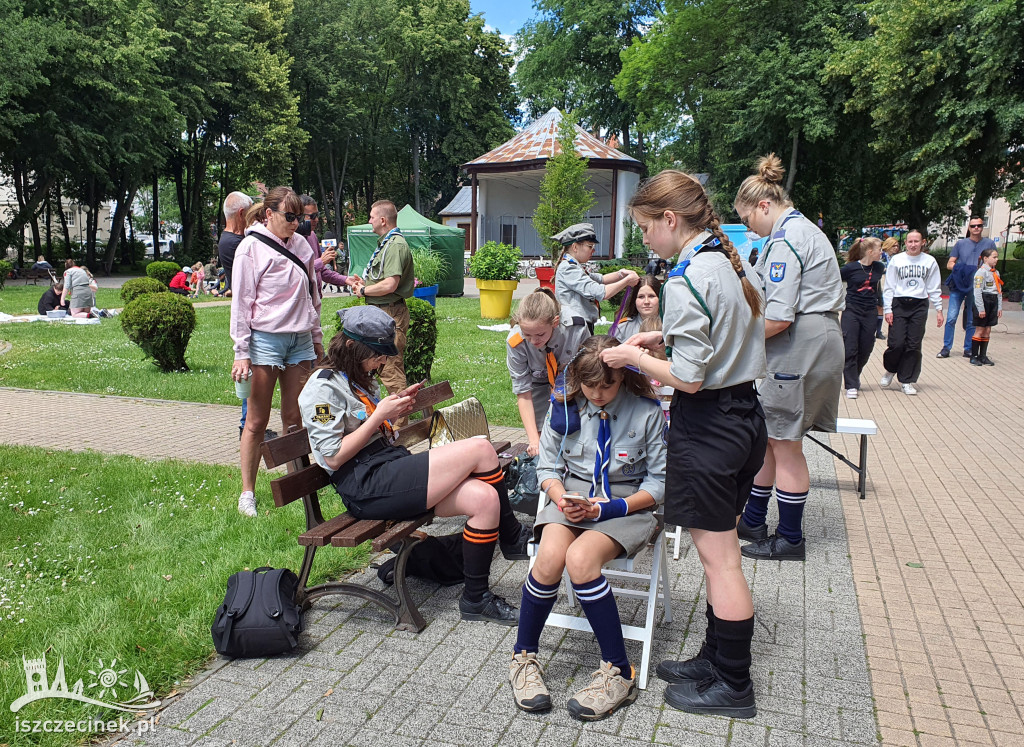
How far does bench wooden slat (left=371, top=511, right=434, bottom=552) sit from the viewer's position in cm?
343

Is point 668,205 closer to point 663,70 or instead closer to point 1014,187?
point 1014,187

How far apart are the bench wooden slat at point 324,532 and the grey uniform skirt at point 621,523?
897 mm

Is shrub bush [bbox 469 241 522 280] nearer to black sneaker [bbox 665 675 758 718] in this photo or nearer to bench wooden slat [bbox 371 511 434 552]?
bench wooden slat [bbox 371 511 434 552]

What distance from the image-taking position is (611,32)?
4591 cm

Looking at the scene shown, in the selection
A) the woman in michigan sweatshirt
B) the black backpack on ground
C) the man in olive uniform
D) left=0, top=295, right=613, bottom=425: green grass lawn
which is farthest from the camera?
the woman in michigan sweatshirt

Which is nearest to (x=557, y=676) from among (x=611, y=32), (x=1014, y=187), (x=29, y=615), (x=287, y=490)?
(x=287, y=490)

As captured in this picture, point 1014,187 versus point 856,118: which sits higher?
point 856,118

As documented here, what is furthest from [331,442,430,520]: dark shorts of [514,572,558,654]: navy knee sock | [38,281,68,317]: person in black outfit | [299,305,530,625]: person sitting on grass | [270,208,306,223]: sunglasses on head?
[38,281,68,317]: person in black outfit

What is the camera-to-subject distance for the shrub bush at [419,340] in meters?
8.23

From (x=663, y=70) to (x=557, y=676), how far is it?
116 ft

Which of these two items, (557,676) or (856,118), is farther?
(856,118)

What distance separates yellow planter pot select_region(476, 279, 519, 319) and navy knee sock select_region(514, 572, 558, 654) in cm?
1406

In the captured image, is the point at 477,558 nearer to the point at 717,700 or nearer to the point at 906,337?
the point at 717,700

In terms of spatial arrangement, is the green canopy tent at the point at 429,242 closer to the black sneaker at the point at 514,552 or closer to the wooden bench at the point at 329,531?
the black sneaker at the point at 514,552
